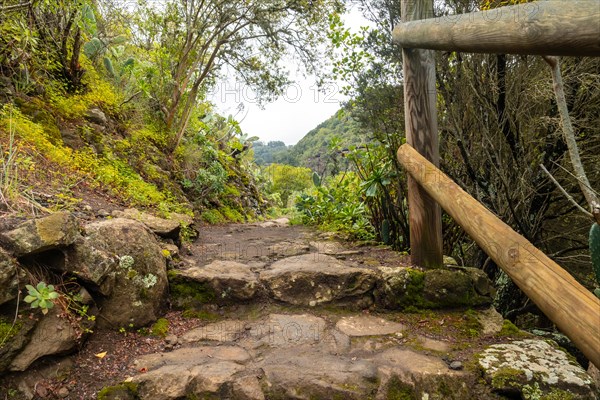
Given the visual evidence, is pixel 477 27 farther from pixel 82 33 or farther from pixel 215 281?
pixel 82 33

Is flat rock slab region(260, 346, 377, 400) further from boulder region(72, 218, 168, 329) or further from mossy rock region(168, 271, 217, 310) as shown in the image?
boulder region(72, 218, 168, 329)

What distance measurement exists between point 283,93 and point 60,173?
570 centimetres

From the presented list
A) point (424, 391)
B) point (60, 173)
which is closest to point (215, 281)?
point (424, 391)

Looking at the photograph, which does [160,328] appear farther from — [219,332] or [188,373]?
[188,373]

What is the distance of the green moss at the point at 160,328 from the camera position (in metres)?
2.01

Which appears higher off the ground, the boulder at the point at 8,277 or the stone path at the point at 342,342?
the boulder at the point at 8,277

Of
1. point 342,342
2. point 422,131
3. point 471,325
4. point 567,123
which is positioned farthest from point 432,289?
point 567,123

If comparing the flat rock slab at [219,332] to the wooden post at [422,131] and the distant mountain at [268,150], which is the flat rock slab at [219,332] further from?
the distant mountain at [268,150]

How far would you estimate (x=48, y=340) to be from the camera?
1.63 m

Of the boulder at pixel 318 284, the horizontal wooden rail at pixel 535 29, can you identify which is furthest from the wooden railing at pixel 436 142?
the boulder at pixel 318 284

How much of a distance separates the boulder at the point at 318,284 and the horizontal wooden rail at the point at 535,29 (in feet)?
4.95

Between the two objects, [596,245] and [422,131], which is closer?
[596,245]

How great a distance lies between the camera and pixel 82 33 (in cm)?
447

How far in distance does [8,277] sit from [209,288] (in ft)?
3.49
